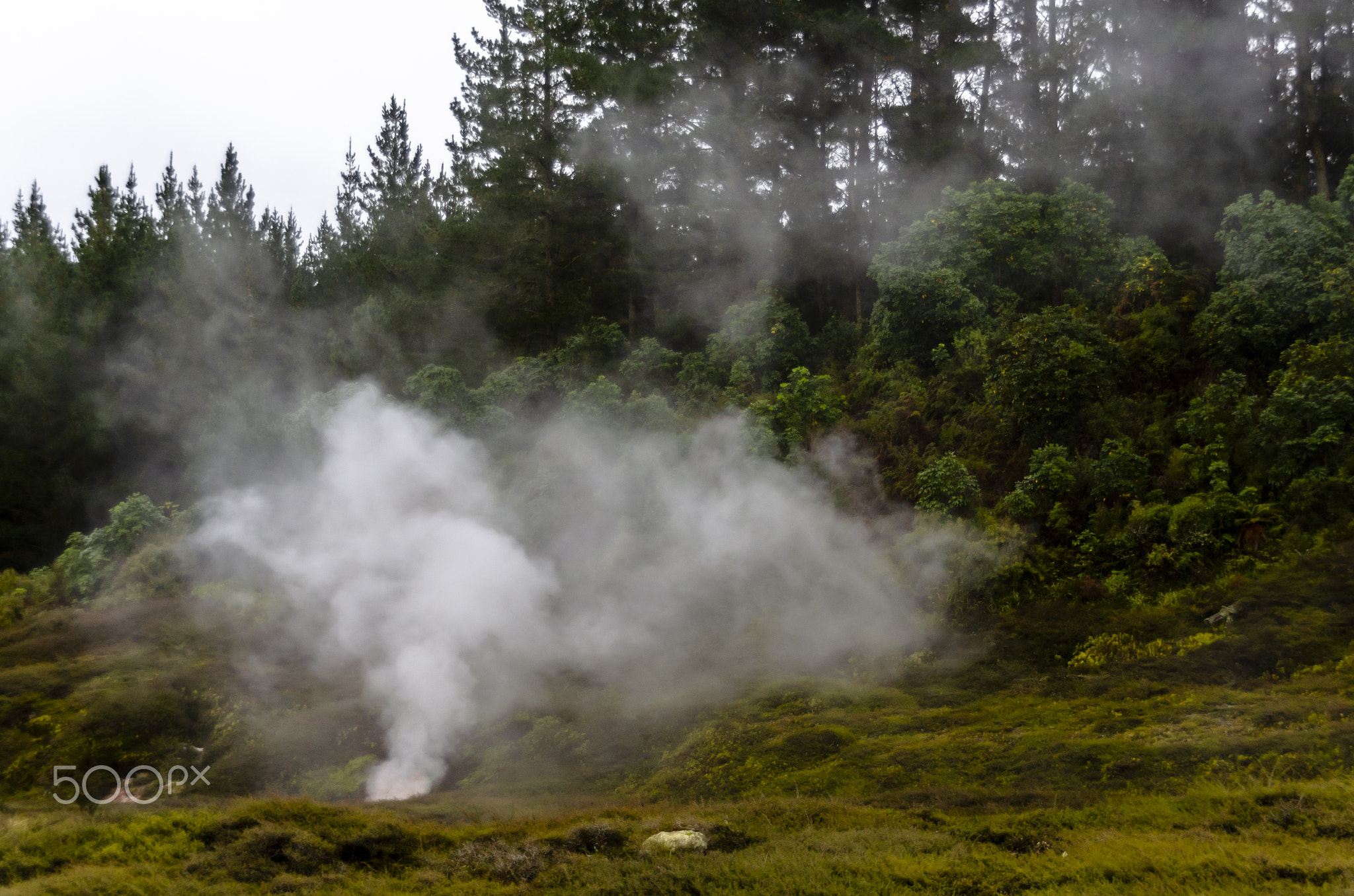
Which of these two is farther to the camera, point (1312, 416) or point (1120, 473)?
point (1120, 473)

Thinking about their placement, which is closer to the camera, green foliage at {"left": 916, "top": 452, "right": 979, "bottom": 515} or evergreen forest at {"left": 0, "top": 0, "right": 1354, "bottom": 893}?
evergreen forest at {"left": 0, "top": 0, "right": 1354, "bottom": 893}

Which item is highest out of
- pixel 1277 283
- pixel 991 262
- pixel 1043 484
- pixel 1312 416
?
pixel 991 262

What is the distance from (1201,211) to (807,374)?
9.56m

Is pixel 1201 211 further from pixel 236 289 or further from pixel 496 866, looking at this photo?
pixel 236 289

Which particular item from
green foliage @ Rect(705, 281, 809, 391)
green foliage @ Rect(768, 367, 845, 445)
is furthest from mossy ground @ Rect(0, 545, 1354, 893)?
green foliage @ Rect(705, 281, 809, 391)

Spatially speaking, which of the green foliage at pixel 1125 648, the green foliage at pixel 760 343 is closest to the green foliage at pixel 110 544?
the green foliage at pixel 760 343

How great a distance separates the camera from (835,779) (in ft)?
28.3

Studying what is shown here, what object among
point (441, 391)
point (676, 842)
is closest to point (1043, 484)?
point (676, 842)

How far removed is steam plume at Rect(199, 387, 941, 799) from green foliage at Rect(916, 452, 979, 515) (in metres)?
Result: 1.23

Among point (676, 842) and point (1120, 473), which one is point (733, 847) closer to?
point (676, 842)

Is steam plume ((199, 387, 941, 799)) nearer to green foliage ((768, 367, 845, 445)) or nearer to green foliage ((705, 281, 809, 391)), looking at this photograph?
green foliage ((768, 367, 845, 445))

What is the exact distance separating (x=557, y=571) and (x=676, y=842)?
8.78 meters

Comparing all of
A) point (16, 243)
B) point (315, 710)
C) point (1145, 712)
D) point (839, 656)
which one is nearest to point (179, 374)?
point (16, 243)

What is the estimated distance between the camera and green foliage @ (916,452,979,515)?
14375mm
